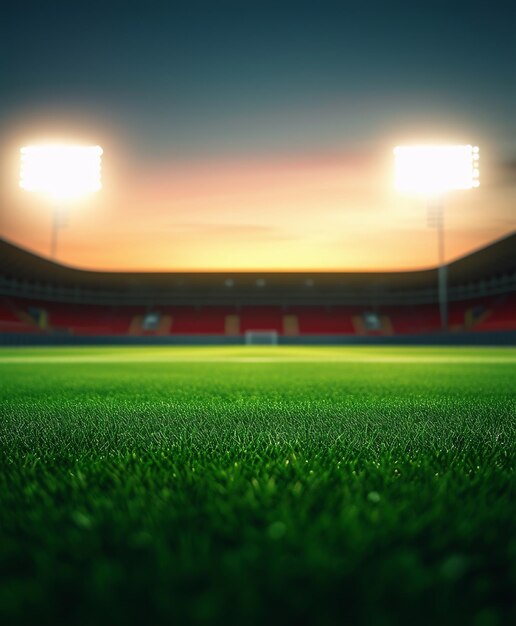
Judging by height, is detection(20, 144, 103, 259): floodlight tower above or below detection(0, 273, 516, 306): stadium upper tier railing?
above

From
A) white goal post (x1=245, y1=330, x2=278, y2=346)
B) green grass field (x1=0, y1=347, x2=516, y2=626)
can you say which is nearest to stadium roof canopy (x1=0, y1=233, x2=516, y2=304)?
white goal post (x1=245, y1=330, x2=278, y2=346)

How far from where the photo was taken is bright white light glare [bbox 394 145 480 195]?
76.2 feet

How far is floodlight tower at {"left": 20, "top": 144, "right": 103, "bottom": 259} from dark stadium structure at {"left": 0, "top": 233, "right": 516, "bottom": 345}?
542 inches

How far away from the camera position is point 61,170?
21766 millimetres

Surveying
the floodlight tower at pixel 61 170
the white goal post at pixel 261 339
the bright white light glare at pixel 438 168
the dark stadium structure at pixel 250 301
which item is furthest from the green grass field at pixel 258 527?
the dark stadium structure at pixel 250 301

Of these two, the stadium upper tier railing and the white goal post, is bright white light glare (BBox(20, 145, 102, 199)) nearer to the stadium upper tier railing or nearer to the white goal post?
the white goal post

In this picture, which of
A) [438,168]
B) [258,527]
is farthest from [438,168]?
[258,527]

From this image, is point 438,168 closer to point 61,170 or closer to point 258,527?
point 61,170

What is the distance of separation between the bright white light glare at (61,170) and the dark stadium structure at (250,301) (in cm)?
1375

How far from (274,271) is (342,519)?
37.4 meters

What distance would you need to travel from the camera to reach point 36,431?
7.95ft

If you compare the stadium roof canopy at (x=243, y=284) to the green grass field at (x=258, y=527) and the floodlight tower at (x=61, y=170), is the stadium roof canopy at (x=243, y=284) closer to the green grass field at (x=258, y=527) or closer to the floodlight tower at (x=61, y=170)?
the floodlight tower at (x=61, y=170)

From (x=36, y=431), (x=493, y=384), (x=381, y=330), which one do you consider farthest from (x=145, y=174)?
(x=381, y=330)

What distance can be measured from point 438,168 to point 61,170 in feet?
52.9
